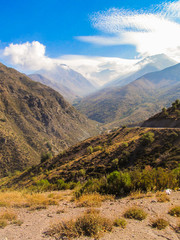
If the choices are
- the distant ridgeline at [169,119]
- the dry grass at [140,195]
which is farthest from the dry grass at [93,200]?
the distant ridgeline at [169,119]

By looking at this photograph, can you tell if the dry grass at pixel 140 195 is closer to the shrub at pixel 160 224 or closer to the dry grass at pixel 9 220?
the shrub at pixel 160 224

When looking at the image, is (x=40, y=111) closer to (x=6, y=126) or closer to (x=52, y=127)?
(x=52, y=127)

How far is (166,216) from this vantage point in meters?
5.39

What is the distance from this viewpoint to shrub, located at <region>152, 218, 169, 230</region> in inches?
186

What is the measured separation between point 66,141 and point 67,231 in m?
130

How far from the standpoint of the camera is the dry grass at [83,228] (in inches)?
173

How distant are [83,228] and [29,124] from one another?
392 feet

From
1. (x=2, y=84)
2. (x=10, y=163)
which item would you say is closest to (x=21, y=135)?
(x=10, y=163)

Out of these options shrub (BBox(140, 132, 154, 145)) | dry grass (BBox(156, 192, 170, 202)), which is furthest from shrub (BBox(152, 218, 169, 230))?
shrub (BBox(140, 132, 154, 145))

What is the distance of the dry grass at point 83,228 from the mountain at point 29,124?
264ft

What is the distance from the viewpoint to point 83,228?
4.60m

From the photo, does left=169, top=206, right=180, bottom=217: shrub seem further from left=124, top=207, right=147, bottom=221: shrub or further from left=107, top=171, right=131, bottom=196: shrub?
left=107, top=171, right=131, bottom=196: shrub

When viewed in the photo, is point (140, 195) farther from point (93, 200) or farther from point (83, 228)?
point (83, 228)

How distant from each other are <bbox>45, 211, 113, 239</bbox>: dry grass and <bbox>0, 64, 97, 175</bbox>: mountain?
80.4 m
